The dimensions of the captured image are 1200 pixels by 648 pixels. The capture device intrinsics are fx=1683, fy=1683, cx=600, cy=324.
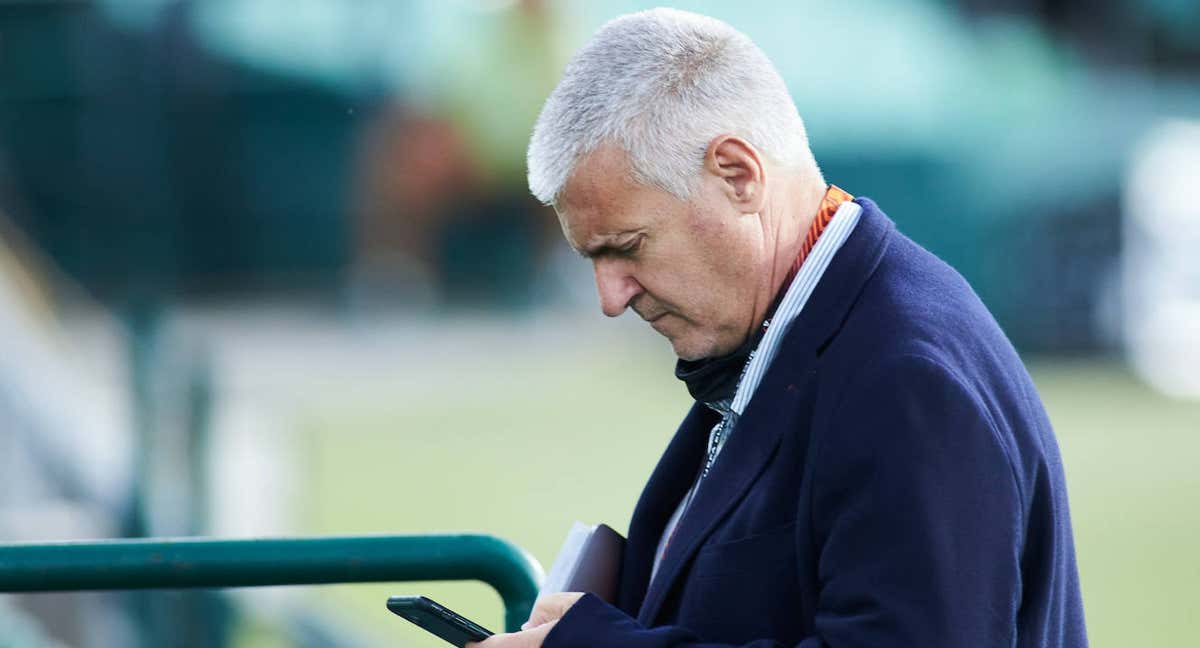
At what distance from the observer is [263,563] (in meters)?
2.25

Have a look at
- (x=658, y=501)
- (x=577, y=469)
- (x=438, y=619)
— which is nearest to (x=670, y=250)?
(x=658, y=501)

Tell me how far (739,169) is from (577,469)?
7.87 m

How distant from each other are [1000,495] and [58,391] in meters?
5.59

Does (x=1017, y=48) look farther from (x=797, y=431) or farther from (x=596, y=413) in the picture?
(x=797, y=431)

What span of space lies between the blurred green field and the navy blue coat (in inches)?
141

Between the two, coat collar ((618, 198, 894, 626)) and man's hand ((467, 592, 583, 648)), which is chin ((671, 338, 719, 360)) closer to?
coat collar ((618, 198, 894, 626))

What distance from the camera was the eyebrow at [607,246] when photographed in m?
1.90

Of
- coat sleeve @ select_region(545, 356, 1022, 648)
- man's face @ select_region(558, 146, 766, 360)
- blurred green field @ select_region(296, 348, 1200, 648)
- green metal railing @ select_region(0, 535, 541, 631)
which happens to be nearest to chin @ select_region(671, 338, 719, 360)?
man's face @ select_region(558, 146, 766, 360)

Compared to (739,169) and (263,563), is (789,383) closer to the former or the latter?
(739,169)

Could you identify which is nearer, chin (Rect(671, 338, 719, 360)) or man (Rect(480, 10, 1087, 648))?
man (Rect(480, 10, 1087, 648))

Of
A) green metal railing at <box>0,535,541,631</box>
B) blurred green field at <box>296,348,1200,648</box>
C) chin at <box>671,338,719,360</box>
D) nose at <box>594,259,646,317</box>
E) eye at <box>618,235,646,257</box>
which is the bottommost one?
green metal railing at <box>0,535,541,631</box>

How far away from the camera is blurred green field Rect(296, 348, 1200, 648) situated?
6820 mm

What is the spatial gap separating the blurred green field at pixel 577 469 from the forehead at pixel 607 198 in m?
3.53

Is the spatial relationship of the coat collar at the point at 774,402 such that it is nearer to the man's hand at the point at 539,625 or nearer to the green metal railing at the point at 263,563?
A: the man's hand at the point at 539,625
